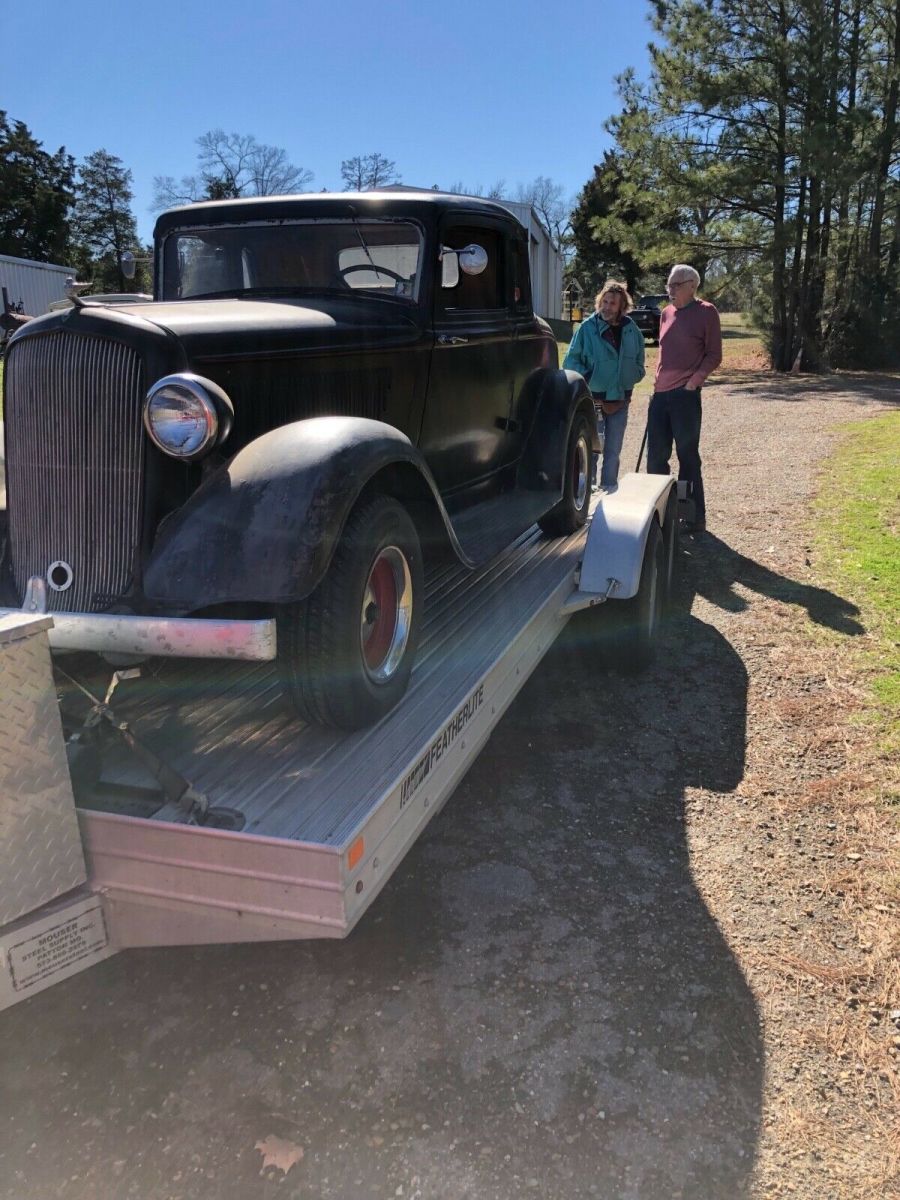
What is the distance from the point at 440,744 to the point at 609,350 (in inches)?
186

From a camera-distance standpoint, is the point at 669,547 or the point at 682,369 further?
the point at 682,369

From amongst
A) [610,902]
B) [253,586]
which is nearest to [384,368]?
[253,586]

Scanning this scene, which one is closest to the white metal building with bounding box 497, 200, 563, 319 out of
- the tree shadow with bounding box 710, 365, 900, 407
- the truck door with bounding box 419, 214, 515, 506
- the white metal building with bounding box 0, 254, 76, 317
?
the tree shadow with bounding box 710, 365, 900, 407

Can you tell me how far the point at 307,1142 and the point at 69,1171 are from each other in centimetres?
53

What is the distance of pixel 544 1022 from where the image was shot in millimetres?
2471

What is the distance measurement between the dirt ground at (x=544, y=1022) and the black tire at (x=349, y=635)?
754 mm

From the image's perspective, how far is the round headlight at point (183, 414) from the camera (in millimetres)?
2414

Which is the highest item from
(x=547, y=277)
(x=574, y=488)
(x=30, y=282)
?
(x=547, y=277)

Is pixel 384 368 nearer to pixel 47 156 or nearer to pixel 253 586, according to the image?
pixel 253 586

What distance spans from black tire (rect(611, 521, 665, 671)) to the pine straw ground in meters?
0.59

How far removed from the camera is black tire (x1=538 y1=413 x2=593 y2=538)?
5227mm

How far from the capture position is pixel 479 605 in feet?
12.8

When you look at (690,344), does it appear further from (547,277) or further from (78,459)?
(547,277)

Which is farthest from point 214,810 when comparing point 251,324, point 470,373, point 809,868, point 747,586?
point 747,586
